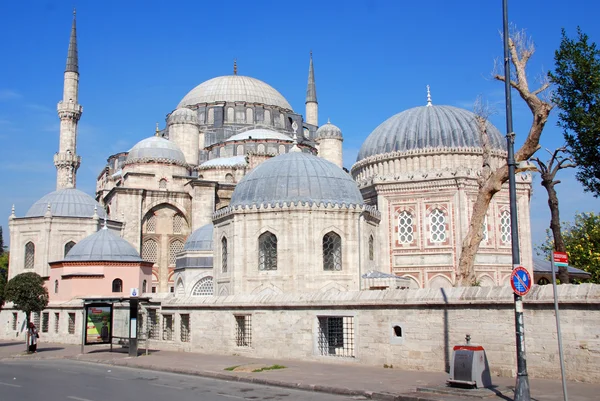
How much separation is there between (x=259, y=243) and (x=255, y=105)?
37592mm

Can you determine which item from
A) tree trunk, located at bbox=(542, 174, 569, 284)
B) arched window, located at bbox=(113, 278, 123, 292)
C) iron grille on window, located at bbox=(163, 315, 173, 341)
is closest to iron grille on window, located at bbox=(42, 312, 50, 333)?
arched window, located at bbox=(113, 278, 123, 292)

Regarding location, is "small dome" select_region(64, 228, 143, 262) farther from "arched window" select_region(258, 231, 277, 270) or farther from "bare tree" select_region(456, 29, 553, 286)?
"bare tree" select_region(456, 29, 553, 286)


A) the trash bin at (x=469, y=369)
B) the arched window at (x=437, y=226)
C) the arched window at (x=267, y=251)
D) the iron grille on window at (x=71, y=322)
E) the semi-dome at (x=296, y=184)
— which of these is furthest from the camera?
the arched window at (x=437, y=226)

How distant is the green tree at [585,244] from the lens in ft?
125

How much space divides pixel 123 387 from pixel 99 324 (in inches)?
382

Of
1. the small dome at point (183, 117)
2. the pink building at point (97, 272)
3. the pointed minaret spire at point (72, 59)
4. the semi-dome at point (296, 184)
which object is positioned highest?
the pointed minaret spire at point (72, 59)

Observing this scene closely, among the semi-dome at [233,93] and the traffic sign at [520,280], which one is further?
the semi-dome at [233,93]

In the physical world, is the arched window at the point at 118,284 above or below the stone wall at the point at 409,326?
above

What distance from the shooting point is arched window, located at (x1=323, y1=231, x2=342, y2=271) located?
22703 millimetres

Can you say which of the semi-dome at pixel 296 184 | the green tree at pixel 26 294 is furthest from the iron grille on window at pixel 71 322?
the semi-dome at pixel 296 184

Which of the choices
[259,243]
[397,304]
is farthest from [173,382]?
[259,243]

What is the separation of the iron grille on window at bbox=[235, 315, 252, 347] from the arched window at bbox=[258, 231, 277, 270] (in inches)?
187

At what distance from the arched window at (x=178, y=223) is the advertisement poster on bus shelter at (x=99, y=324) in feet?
74.8

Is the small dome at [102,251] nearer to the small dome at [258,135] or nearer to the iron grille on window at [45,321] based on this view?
the iron grille on window at [45,321]
